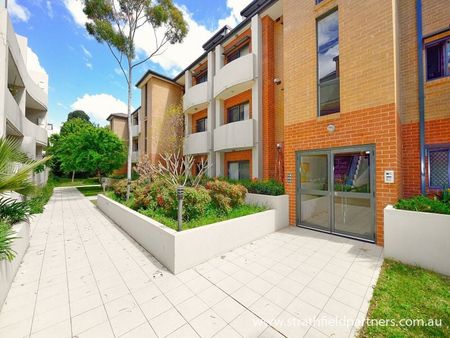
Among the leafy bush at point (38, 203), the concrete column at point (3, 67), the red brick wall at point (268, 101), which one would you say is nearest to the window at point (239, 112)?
the red brick wall at point (268, 101)

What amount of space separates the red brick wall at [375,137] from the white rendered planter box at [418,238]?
0.66 m

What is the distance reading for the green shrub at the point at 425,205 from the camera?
3.91 m

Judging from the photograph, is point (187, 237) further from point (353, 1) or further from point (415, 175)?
point (353, 1)

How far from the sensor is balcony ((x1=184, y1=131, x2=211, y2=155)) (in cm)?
1211

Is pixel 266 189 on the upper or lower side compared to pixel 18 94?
lower

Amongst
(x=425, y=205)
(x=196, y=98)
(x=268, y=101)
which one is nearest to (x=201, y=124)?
(x=196, y=98)

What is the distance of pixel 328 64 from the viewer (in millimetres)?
6172

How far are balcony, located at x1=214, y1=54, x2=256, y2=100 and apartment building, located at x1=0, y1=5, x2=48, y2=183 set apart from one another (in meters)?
8.98

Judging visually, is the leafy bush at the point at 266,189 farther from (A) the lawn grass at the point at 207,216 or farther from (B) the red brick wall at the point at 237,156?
(B) the red brick wall at the point at 237,156

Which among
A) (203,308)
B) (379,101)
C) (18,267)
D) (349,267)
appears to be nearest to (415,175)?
(379,101)

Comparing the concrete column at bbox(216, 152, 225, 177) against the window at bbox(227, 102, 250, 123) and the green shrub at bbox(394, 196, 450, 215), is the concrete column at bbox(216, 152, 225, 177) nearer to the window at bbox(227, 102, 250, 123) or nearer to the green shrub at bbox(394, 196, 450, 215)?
the window at bbox(227, 102, 250, 123)

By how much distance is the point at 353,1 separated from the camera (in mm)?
5543

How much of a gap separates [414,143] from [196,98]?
1117 cm

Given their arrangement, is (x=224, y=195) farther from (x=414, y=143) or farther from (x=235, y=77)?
(x=235, y=77)
